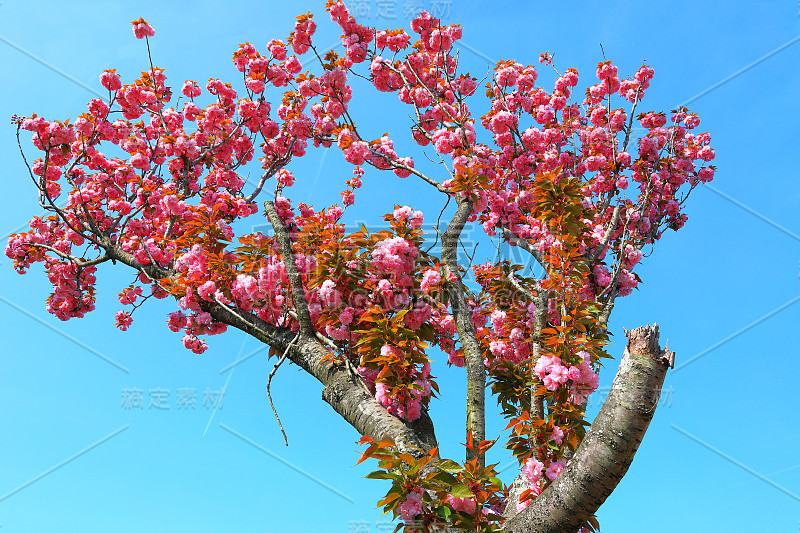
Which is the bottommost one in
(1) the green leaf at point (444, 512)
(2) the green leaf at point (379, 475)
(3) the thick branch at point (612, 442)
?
(2) the green leaf at point (379, 475)

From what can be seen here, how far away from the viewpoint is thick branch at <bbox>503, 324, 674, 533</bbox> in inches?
111

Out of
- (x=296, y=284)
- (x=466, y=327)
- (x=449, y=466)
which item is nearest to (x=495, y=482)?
(x=449, y=466)

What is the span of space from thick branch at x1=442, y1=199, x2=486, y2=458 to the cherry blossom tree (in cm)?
2

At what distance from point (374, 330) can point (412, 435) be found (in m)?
0.84

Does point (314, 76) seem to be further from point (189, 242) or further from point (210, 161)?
point (189, 242)

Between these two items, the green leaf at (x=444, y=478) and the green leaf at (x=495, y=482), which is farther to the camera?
the green leaf at (x=495, y=482)

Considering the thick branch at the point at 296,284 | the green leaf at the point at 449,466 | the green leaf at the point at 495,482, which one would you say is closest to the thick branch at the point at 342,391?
the thick branch at the point at 296,284

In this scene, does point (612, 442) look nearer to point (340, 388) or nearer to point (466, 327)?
point (466, 327)

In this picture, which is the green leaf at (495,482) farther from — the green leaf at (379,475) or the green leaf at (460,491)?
the green leaf at (379,475)

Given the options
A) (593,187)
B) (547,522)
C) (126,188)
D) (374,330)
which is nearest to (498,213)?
(593,187)

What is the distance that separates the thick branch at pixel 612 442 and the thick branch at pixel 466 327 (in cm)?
88

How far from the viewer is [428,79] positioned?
21.6 ft

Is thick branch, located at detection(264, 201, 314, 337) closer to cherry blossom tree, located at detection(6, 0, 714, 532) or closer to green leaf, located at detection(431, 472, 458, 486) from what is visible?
cherry blossom tree, located at detection(6, 0, 714, 532)

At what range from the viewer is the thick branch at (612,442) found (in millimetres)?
2818
